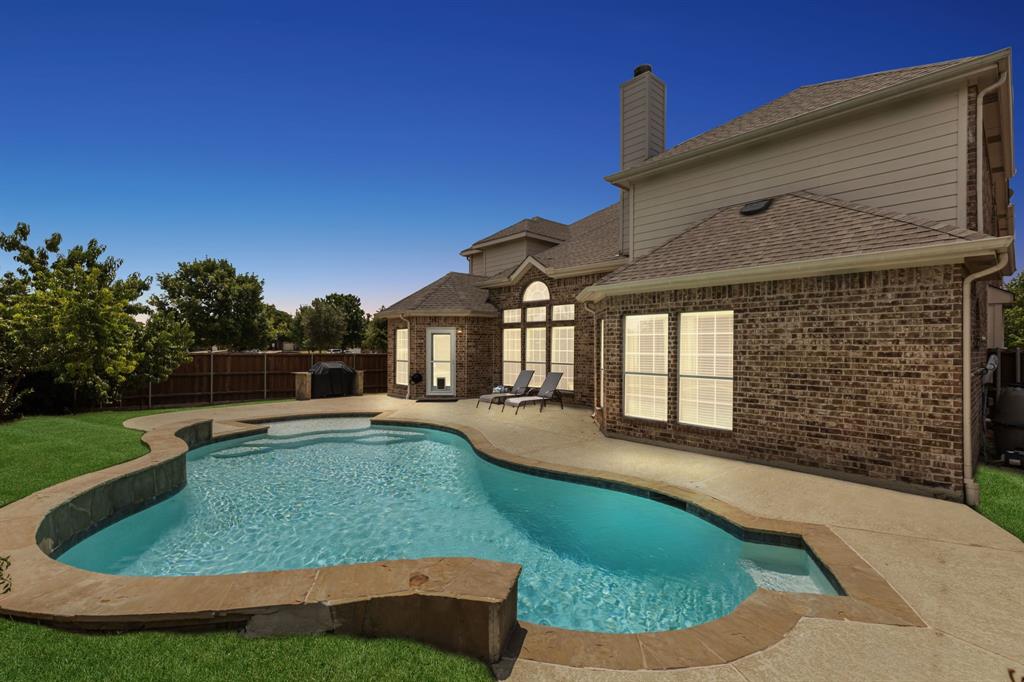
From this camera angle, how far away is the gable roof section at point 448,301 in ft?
55.4

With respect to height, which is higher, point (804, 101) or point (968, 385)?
point (804, 101)

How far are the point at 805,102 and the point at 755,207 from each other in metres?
2.82

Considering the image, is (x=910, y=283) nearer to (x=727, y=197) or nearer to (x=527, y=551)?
(x=727, y=197)

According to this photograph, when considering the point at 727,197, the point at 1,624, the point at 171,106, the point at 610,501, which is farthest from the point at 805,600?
the point at 171,106

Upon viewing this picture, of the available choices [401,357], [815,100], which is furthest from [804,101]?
[401,357]

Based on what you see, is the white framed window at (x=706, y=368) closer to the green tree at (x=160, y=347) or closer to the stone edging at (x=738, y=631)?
the stone edging at (x=738, y=631)

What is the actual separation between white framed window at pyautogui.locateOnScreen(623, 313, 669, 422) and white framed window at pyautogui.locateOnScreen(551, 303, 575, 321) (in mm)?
5423

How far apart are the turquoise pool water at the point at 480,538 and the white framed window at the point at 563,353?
6.72 metres

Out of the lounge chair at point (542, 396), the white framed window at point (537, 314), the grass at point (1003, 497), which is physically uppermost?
the white framed window at point (537, 314)

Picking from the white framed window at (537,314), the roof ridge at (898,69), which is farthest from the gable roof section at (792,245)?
the white framed window at (537,314)

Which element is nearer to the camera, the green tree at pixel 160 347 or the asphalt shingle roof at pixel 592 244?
the green tree at pixel 160 347

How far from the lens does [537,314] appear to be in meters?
16.0

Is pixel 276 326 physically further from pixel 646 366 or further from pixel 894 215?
pixel 894 215

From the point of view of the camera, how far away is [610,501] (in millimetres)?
6359
